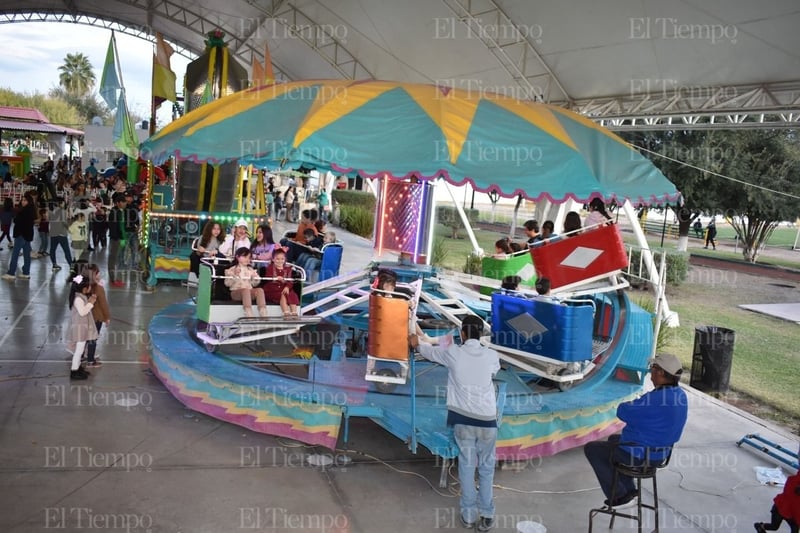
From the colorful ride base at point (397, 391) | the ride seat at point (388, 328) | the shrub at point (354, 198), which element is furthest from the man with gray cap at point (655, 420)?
the shrub at point (354, 198)

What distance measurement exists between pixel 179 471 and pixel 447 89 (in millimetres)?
4962

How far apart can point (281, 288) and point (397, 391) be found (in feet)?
6.77

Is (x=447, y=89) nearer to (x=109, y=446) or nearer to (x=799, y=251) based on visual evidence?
(x=109, y=446)

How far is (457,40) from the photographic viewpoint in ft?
59.8

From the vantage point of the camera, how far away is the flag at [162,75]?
1311 cm

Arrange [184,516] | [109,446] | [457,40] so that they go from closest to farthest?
[184,516], [109,446], [457,40]

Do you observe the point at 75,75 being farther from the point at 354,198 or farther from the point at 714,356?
the point at 714,356

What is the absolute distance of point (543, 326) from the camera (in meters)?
6.80

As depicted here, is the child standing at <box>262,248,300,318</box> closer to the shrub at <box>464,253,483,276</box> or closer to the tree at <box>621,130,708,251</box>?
the shrub at <box>464,253,483,276</box>

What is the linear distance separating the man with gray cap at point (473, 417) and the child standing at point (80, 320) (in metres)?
4.47

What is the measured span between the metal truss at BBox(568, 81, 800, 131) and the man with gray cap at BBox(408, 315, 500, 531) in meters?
9.74

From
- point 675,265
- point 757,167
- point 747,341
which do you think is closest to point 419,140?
point 747,341

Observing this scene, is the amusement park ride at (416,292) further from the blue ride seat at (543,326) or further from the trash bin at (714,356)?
the trash bin at (714,356)

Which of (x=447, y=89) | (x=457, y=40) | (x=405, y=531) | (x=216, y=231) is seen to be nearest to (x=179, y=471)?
(x=405, y=531)
